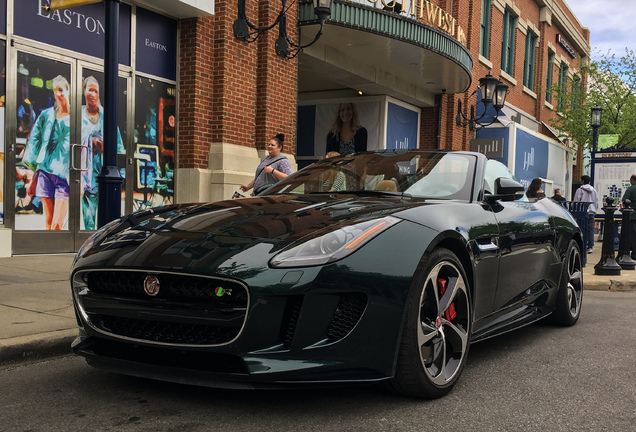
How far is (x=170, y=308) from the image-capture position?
117 inches

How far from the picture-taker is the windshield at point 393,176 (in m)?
4.31

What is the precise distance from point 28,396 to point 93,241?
843mm

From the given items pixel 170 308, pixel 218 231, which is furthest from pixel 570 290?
pixel 170 308

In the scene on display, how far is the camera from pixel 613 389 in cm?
375

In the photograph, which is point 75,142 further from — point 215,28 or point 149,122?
point 215,28

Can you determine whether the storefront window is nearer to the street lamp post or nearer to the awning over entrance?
the awning over entrance

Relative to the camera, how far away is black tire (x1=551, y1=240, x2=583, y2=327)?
5.59 metres

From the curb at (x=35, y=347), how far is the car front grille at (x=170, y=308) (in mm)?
1023

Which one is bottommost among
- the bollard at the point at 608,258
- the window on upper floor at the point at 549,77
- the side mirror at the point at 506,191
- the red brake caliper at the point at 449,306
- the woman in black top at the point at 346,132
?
the bollard at the point at 608,258

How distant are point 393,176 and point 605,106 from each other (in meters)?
26.6

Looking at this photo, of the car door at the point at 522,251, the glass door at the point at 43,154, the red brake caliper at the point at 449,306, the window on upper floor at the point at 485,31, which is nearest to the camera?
the red brake caliper at the point at 449,306

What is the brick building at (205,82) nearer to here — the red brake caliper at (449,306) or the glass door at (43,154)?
the glass door at (43,154)

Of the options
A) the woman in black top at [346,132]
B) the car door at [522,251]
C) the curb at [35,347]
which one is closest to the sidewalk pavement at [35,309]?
the curb at [35,347]

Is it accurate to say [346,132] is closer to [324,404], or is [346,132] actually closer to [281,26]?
[281,26]
